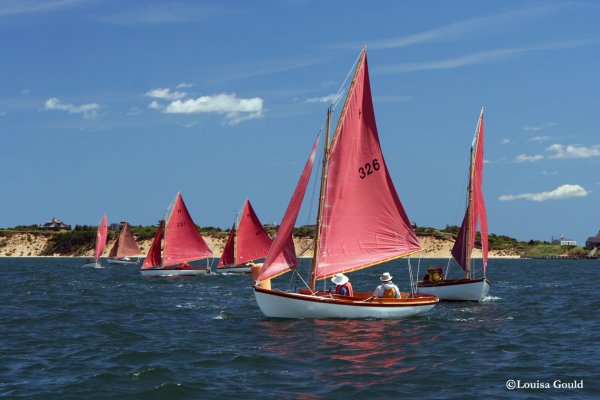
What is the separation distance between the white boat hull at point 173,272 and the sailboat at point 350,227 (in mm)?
49173

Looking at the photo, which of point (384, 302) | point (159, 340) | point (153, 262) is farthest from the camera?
point (153, 262)

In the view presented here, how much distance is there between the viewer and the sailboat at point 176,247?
266 feet

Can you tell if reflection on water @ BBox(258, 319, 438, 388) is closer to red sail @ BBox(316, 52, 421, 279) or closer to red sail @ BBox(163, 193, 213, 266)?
red sail @ BBox(316, 52, 421, 279)

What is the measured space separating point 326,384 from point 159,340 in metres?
9.84

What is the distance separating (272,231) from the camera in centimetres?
18962

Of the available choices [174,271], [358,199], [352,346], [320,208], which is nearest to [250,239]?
[174,271]

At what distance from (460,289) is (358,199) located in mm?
12993

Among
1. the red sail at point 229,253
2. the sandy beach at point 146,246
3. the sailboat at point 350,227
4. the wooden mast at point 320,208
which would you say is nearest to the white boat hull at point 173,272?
the red sail at point 229,253

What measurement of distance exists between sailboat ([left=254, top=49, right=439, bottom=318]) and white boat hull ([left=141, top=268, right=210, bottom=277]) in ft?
161

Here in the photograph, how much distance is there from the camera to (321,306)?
3181cm

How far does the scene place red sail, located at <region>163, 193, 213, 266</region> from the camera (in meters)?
81.1

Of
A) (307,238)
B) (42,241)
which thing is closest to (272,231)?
(307,238)

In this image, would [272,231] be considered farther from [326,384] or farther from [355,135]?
[326,384]

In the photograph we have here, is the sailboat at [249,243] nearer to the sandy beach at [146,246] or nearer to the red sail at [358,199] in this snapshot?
the red sail at [358,199]
